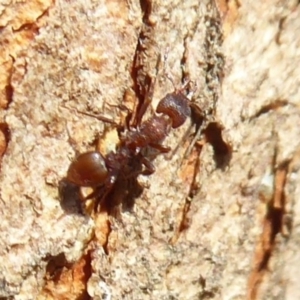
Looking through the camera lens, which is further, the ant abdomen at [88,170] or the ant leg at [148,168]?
the ant leg at [148,168]

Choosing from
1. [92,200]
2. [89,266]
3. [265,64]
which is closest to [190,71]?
[265,64]

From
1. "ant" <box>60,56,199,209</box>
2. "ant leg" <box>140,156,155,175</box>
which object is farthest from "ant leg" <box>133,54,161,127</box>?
"ant leg" <box>140,156,155,175</box>

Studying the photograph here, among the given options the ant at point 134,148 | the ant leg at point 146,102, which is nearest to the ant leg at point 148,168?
the ant at point 134,148

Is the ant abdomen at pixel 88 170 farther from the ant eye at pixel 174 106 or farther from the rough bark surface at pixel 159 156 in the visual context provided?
the ant eye at pixel 174 106

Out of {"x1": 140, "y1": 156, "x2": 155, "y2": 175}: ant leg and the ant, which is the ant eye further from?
{"x1": 140, "y1": 156, "x2": 155, "y2": 175}: ant leg

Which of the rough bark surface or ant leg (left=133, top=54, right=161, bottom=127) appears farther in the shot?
ant leg (left=133, top=54, right=161, bottom=127)

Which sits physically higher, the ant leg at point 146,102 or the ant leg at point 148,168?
the ant leg at point 146,102

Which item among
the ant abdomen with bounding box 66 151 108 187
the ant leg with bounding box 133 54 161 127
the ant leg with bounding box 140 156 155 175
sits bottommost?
the ant abdomen with bounding box 66 151 108 187
